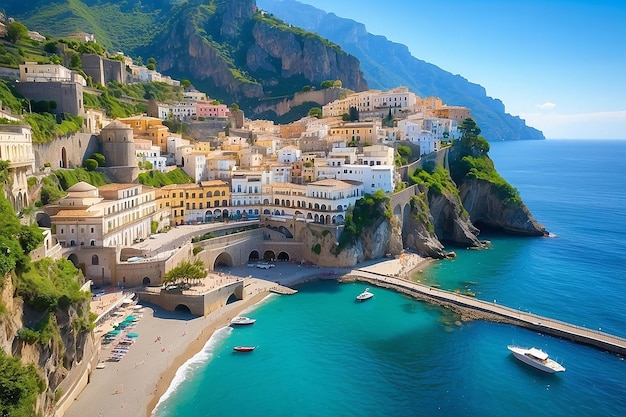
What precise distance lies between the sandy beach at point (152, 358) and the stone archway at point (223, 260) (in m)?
2.36

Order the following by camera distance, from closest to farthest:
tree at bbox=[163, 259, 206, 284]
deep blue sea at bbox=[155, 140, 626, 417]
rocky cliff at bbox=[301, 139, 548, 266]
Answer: deep blue sea at bbox=[155, 140, 626, 417]
tree at bbox=[163, 259, 206, 284]
rocky cliff at bbox=[301, 139, 548, 266]

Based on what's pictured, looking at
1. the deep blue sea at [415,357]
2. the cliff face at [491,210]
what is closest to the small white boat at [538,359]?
the deep blue sea at [415,357]

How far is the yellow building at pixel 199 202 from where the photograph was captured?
155ft

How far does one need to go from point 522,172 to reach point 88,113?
368 ft

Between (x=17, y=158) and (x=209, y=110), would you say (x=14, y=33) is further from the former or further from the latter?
(x=17, y=158)

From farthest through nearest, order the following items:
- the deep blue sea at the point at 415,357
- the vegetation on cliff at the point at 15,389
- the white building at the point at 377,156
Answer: the white building at the point at 377,156, the deep blue sea at the point at 415,357, the vegetation on cliff at the point at 15,389

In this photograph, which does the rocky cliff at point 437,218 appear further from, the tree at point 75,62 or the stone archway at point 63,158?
the tree at point 75,62

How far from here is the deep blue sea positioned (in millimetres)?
24984

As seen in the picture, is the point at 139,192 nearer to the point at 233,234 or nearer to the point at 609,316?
the point at 233,234

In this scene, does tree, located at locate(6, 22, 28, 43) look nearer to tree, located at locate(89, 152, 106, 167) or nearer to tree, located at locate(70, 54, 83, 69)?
tree, located at locate(70, 54, 83, 69)

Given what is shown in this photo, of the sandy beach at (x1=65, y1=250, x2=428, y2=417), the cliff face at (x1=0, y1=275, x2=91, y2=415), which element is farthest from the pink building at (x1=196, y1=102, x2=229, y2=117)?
the cliff face at (x1=0, y1=275, x2=91, y2=415)

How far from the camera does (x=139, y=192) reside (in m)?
41.1

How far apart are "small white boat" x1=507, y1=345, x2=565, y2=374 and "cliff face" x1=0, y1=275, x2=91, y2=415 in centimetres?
2396

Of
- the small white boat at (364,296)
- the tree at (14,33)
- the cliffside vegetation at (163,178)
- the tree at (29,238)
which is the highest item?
the tree at (14,33)
